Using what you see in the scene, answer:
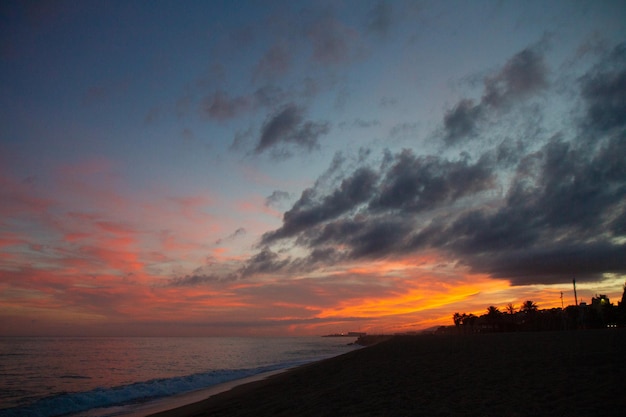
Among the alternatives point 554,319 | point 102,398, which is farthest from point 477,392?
point 554,319

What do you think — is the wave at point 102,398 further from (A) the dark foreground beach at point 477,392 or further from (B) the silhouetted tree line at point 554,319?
(B) the silhouetted tree line at point 554,319

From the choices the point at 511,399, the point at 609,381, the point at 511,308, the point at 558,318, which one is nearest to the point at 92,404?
the point at 511,399

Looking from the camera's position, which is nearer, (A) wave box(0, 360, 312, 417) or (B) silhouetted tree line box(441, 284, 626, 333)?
(A) wave box(0, 360, 312, 417)

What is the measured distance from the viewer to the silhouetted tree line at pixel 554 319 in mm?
69375

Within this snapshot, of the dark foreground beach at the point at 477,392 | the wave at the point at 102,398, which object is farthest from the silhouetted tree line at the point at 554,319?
the wave at the point at 102,398

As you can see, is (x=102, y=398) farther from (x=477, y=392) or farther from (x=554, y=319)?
(x=554, y=319)

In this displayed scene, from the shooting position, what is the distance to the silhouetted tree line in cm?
6938

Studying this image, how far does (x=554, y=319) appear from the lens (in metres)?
74.8

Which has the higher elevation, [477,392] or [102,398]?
[477,392]

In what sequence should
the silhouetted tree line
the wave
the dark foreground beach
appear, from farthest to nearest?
the silhouetted tree line, the wave, the dark foreground beach

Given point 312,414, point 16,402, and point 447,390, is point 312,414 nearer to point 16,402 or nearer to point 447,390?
point 447,390

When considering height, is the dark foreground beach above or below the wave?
above

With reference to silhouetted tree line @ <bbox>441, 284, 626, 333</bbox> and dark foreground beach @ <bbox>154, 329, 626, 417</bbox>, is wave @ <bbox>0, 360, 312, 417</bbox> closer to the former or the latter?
dark foreground beach @ <bbox>154, 329, 626, 417</bbox>

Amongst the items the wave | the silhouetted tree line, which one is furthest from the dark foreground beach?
the silhouetted tree line
